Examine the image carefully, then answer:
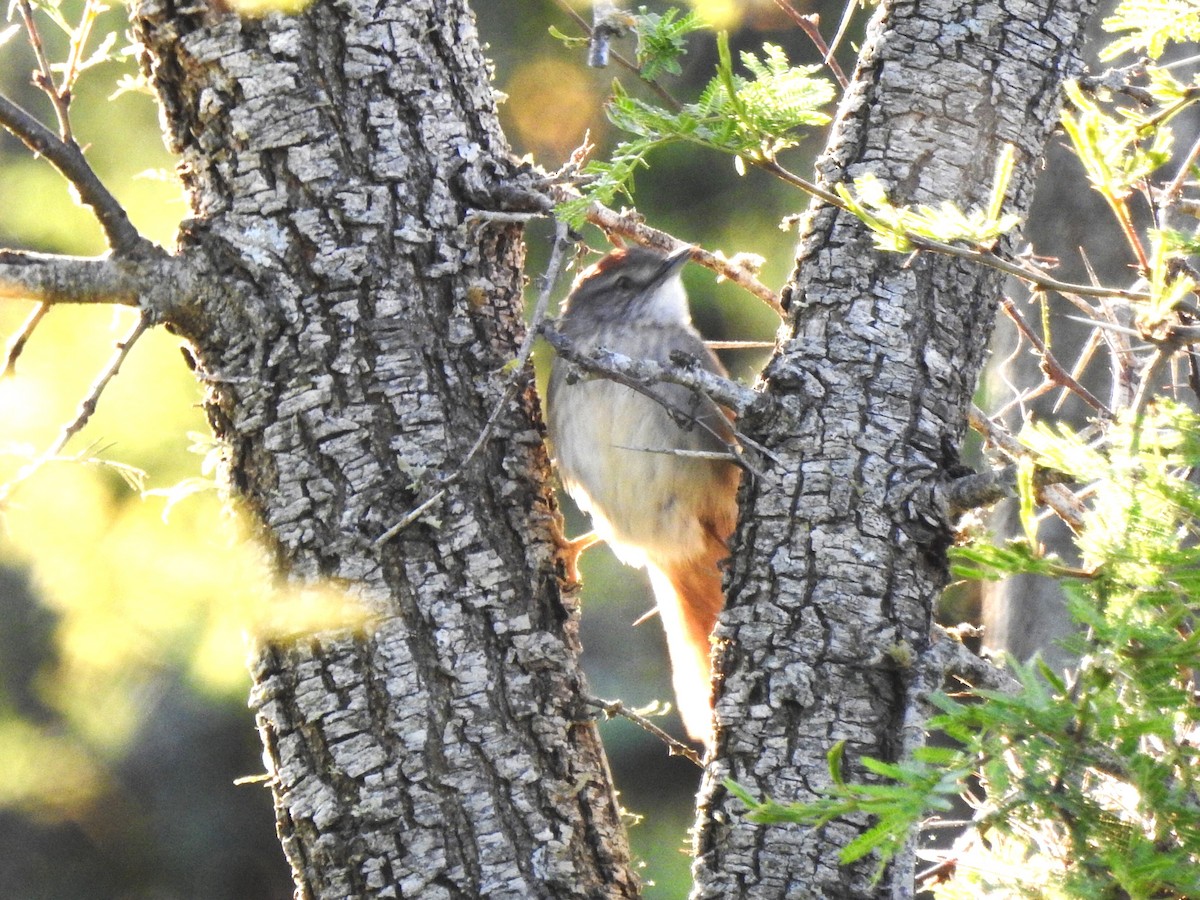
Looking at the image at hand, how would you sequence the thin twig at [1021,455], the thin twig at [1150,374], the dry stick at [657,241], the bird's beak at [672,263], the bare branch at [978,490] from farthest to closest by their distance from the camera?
the bird's beak at [672,263] → the dry stick at [657,241] → the thin twig at [1021,455] → the bare branch at [978,490] → the thin twig at [1150,374]

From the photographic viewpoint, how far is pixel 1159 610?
1506mm

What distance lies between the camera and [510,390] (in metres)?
2.40

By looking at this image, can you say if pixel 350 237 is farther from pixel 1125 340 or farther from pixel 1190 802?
pixel 1125 340

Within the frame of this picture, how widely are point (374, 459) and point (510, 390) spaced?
0.94ft

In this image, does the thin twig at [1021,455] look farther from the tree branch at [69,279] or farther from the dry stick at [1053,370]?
the tree branch at [69,279]

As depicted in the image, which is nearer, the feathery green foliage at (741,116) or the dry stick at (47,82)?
the feathery green foliage at (741,116)

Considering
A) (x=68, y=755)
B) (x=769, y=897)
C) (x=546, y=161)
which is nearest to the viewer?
(x=769, y=897)

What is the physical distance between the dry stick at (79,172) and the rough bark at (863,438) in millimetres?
1198

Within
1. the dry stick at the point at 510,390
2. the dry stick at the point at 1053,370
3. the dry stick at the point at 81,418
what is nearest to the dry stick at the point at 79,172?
the dry stick at the point at 81,418

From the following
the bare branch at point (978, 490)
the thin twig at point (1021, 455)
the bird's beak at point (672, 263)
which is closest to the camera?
the bare branch at point (978, 490)

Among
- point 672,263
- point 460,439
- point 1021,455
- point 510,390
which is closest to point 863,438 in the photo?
point 1021,455

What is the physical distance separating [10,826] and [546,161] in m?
3.84

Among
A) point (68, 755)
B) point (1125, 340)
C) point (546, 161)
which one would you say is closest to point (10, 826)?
point (68, 755)

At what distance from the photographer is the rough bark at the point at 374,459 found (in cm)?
233
